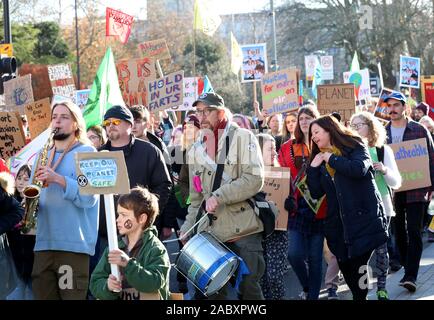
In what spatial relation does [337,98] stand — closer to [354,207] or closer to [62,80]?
[354,207]

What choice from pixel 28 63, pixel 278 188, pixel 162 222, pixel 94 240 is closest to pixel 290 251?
pixel 278 188

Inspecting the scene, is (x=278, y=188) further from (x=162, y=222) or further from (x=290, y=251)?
(x=162, y=222)

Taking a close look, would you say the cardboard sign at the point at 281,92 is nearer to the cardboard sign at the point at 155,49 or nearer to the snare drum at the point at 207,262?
the cardboard sign at the point at 155,49

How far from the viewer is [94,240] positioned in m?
6.00

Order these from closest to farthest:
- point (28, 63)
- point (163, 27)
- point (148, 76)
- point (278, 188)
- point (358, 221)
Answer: point (358, 221) → point (278, 188) → point (148, 76) → point (28, 63) → point (163, 27)

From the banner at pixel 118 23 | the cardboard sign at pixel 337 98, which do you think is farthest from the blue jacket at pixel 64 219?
the banner at pixel 118 23

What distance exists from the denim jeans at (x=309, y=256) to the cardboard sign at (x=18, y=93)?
5.33 m

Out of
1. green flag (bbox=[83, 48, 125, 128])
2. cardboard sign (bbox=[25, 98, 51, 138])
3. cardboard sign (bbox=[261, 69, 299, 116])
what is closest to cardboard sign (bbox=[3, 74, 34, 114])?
cardboard sign (bbox=[25, 98, 51, 138])

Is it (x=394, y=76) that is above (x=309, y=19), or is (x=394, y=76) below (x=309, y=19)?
below

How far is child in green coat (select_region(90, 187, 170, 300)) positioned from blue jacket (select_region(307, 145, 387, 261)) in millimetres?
1875

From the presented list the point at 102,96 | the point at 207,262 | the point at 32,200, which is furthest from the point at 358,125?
the point at 32,200

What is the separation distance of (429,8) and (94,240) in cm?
3832

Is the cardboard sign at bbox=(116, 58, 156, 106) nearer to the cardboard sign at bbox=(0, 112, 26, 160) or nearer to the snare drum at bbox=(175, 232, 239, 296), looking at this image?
the cardboard sign at bbox=(0, 112, 26, 160)

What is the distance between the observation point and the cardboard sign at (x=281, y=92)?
12.2 m
